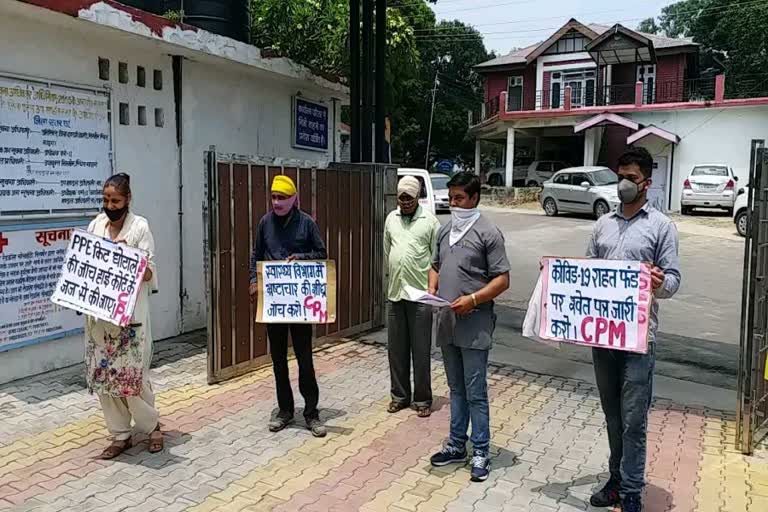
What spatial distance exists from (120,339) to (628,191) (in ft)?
10.3

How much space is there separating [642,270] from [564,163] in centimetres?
2964

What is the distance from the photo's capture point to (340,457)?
4590 mm

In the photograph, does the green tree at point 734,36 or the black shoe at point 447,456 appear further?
the green tree at point 734,36

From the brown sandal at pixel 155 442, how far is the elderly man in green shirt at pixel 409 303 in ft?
5.75

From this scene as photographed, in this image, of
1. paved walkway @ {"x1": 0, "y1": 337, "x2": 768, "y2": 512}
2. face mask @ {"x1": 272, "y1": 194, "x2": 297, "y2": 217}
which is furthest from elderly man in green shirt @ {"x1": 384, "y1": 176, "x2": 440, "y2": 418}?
face mask @ {"x1": 272, "y1": 194, "x2": 297, "y2": 217}

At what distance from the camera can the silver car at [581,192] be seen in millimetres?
22148

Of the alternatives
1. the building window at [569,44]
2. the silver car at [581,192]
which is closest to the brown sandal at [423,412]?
the silver car at [581,192]

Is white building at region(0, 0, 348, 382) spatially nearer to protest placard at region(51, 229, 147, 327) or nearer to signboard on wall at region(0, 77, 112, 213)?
signboard on wall at region(0, 77, 112, 213)

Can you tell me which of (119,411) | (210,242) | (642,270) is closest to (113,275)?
(119,411)

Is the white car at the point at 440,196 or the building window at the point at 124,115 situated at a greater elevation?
the building window at the point at 124,115

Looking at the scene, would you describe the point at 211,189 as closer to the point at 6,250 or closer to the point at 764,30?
the point at 6,250

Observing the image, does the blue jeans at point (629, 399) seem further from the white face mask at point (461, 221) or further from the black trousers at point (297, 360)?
the black trousers at point (297, 360)

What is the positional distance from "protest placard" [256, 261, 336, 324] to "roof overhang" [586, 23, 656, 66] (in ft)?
91.4

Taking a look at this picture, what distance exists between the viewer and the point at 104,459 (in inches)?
175
